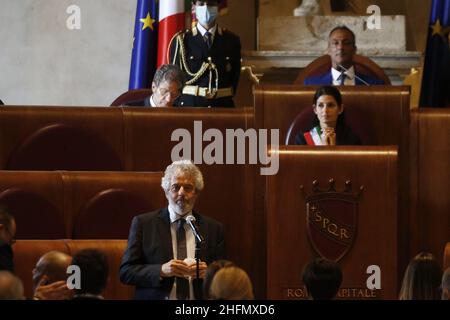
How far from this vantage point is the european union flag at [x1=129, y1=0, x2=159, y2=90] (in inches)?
430

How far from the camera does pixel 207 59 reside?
385 inches

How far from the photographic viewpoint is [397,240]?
8297mm

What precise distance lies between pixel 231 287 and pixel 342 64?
3.79 metres

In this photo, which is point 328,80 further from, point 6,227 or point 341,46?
point 6,227

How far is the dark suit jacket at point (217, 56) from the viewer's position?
9.73 metres

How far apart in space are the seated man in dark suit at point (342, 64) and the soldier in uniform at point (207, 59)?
65 centimetres

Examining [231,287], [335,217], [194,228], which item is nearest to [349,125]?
[335,217]

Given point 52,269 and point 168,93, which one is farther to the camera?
point 168,93

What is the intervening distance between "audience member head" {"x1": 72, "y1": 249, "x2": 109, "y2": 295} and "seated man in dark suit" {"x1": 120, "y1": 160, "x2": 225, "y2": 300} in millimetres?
942

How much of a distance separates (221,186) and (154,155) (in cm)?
42

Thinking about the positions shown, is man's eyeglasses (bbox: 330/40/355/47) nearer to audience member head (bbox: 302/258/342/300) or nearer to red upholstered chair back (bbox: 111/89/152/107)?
red upholstered chair back (bbox: 111/89/152/107)

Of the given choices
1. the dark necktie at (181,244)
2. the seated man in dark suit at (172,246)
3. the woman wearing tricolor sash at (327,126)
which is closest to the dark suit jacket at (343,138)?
the woman wearing tricolor sash at (327,126)

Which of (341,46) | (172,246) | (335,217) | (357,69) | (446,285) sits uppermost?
(341,46)

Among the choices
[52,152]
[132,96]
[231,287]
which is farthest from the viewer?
[132,96]
